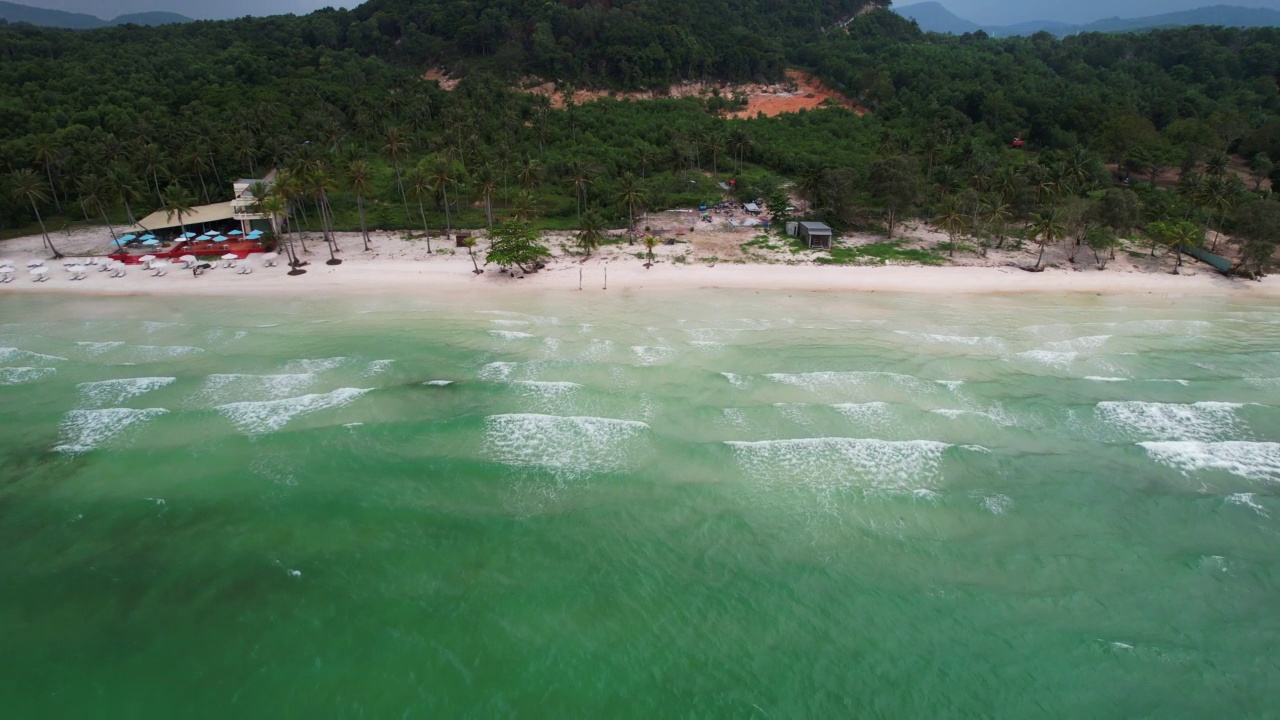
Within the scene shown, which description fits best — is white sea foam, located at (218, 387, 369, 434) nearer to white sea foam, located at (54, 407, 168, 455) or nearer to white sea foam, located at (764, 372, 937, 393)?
white sea foam, located at (54, 407, 168, 455)

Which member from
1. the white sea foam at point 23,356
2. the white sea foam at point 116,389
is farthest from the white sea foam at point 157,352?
the white sea foam at point 23,356

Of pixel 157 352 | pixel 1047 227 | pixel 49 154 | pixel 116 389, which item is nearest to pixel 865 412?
pixel 1047 227

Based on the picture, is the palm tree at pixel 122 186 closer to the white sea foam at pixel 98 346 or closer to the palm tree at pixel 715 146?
the white sea foam at pixel 98 346

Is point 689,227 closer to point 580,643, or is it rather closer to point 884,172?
point 884,172

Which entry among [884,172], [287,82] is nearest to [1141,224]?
[884,172]

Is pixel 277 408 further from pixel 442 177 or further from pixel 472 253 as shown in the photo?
pixel 442 177
